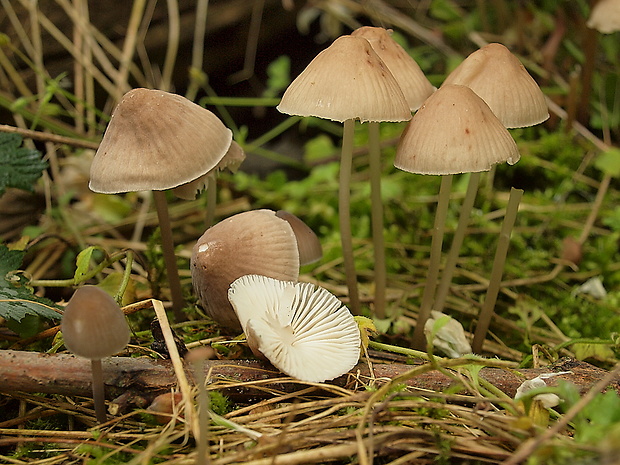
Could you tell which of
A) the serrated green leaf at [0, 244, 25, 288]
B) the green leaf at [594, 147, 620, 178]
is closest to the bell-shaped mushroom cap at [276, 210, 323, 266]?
the serrated green leaf at [0, 244, 25, 288]

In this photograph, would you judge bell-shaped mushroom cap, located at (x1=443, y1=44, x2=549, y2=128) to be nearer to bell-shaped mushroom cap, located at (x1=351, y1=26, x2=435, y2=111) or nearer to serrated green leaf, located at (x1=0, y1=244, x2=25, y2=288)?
bell-shaped mushroom cap, located at (x1=351, y1=26, x2=435, y2=111)

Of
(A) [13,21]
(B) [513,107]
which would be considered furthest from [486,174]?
(A) [13,21]

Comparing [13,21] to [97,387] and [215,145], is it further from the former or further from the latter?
[97,387]

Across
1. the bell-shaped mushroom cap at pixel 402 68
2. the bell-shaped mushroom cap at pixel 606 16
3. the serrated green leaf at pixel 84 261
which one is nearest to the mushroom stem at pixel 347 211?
the bell-shaped mushroom cap at pixel 402 68

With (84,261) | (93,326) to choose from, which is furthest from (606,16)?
(93,326)

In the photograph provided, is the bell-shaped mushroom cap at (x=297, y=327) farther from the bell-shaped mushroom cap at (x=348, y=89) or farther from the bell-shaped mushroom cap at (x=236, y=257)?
the bell-shaped mushroom cap at (x=348, y=89)

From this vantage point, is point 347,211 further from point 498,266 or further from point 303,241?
point 498,266
